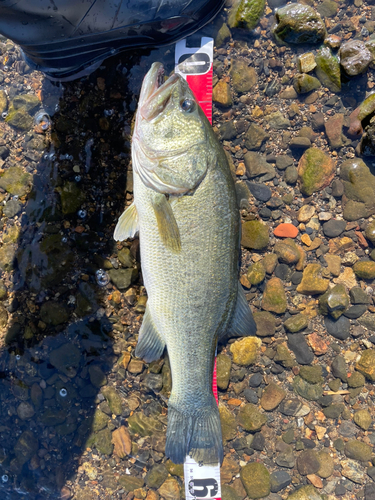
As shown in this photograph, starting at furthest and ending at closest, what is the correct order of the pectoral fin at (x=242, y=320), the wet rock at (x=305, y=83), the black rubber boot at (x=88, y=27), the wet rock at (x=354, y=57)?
1. the wet rock at (x=305, y=83)
2. the wet rock at (x=354, y=57)
3. the pectoral fin at (x=242, y=320)
4. the black rubber boot at (x=88, y=27)

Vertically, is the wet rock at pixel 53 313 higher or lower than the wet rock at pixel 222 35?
lower

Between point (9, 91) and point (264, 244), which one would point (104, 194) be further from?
point (264, 244)

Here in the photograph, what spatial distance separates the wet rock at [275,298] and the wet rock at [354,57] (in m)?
2.04

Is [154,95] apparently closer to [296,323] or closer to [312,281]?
[312,281]

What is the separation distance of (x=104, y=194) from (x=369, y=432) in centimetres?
339

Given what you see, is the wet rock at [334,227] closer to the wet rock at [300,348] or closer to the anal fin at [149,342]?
the wet rock at [300,348]

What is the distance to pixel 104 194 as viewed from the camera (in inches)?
110

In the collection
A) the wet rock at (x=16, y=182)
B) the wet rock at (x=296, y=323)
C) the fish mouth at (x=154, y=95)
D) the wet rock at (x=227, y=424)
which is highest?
the fish mouth at (x=154, y=95)

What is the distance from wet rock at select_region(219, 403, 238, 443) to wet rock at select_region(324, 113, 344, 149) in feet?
9.01

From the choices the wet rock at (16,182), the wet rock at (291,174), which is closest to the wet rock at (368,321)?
the wet rock at (291,174)

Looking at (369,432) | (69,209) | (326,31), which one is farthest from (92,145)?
(369,432)

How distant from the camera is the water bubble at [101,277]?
2.79 meters

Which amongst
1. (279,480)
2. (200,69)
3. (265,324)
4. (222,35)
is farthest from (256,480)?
(222,35)

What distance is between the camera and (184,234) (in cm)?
208
